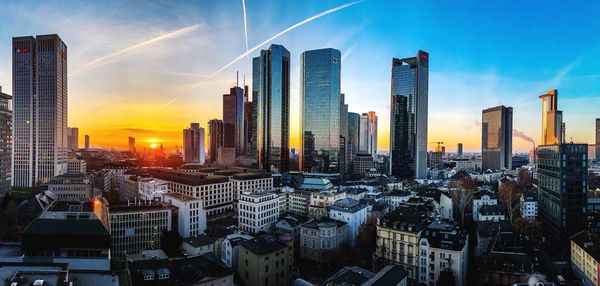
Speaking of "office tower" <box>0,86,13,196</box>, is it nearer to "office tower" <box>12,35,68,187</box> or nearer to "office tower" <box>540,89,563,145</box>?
"office tower" <box>12,35,68,187</box>

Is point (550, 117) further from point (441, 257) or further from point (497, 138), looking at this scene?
point (441, 257)

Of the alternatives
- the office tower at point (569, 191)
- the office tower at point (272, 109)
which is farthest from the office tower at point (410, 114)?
the office tower at point (569, 191)

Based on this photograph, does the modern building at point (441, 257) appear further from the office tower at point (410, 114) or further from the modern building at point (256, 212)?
the office tower at point (410, 114)

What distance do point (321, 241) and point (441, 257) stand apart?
1571 cm

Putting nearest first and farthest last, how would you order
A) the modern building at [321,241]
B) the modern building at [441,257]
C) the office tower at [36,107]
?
the modern building at [441,257] → the modern building at [321,241] → the office tower at [36,107]

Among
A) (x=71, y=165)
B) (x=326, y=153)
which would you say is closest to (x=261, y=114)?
(x=326, y=153)

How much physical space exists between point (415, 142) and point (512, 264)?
103314 millimetres

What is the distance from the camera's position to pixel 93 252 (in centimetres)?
2686

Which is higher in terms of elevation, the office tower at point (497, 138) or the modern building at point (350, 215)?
the office tower at point (497, 138)

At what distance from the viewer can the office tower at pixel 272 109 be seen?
140625 mm

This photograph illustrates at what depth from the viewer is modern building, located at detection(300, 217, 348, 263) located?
46.2 m

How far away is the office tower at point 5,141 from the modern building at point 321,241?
7822 cm

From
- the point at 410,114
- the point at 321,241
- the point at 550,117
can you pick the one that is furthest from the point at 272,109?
the point at 550,117

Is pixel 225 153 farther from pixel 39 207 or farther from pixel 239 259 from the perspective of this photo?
pixel 239 259
